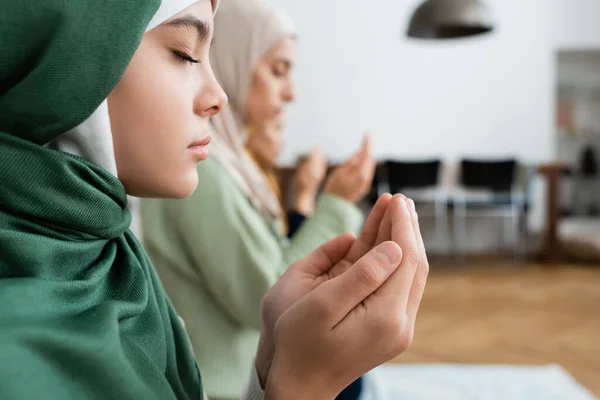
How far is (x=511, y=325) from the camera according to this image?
11.5ft

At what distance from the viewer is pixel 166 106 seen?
63cm

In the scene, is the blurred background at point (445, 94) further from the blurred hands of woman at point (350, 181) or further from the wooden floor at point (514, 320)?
the blurred hands of woman at point (350, 181)

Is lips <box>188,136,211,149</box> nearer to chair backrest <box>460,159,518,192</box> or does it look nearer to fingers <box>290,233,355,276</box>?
fingers <box>290,233,355,276</box>

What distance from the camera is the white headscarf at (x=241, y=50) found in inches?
55.7

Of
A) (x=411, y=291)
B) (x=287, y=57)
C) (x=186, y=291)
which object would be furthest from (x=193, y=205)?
(x=411, y=291)

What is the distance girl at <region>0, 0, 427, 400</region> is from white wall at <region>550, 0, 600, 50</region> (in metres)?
6.58

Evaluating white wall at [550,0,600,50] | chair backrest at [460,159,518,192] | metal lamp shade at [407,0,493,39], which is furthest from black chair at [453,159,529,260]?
metal lamp shade at [407,0,493,39]

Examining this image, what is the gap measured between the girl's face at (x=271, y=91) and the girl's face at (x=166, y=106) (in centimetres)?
78

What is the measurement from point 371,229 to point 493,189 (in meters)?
5.02

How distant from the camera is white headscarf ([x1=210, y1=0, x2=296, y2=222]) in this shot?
1415 millimetres

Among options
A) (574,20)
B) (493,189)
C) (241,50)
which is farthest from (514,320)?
(574,20)

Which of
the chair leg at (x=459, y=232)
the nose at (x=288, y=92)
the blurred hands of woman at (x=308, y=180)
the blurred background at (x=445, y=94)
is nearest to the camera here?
the nose at (x=288, y=92)

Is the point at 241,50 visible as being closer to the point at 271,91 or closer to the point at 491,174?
the point at 271,91

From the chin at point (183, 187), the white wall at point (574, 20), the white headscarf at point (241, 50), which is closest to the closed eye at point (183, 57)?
the chin at point (183, 187)
